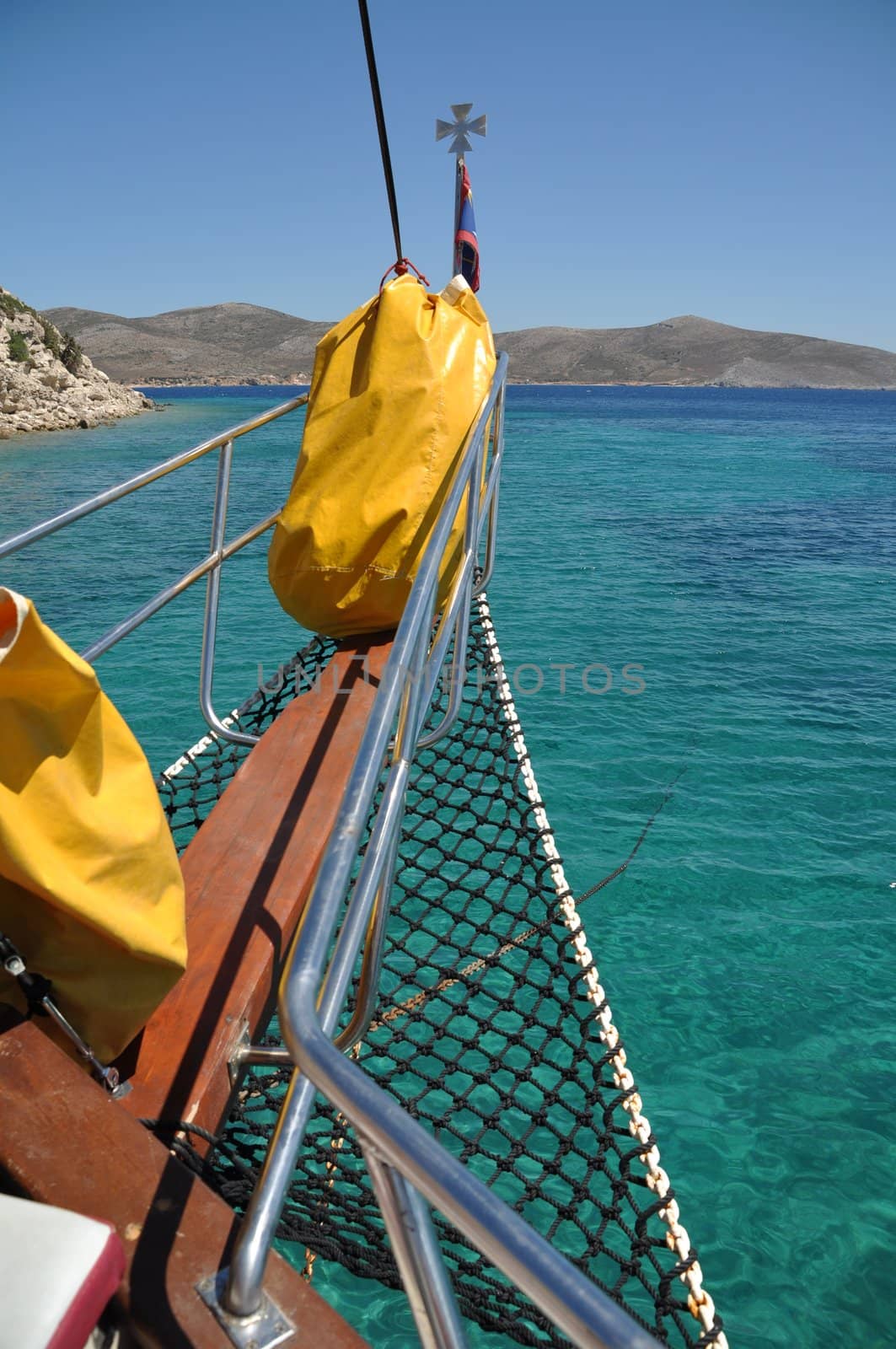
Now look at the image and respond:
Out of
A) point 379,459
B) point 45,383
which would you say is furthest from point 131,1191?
point 45,383

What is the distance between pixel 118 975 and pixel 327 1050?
0.71 m

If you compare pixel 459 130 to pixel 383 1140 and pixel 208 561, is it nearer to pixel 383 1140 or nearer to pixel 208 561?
pixel 208 561

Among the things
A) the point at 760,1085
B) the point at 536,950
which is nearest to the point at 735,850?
the point at 760,1085

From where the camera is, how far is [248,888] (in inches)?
79.4

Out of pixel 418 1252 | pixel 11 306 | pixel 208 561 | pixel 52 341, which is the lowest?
pixel 418 1252

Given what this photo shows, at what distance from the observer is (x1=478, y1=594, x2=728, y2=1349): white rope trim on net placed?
1543 mm

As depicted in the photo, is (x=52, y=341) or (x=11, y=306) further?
(x=11, y=306)

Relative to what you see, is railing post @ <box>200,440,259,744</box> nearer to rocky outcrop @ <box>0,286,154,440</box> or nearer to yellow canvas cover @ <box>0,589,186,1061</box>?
yellow canvas cover @ <box>0,589,186,1061</box>

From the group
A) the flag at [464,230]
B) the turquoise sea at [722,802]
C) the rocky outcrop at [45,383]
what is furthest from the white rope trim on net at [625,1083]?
the rocky outcrop at [45,383]

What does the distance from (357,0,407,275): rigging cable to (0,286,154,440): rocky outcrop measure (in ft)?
117

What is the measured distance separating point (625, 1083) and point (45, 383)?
160 ft

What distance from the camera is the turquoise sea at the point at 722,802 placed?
326cm

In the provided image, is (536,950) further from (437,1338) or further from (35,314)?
(35,314)

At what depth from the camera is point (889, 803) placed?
613 cm
